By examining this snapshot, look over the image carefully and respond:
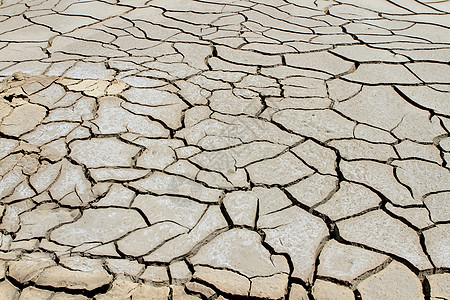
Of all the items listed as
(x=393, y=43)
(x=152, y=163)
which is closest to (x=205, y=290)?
(x=152, y=163)

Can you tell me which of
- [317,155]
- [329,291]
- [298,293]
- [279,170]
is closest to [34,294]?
[298,293]

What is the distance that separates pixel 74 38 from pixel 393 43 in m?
2.55

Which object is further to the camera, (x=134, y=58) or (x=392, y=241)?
(x=134, y=58)

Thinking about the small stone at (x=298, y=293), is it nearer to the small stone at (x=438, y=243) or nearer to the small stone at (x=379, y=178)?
the small stone at (x=438, y=243)

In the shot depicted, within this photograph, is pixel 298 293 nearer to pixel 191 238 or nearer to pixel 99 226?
pixel 191 238

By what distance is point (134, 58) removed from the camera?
139 inches

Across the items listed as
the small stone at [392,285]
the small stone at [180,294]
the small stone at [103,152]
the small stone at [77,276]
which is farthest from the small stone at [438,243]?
the small stone at [103,152]

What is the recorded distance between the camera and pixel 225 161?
2.47 meters

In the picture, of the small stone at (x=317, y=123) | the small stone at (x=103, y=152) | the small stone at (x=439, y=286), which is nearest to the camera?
the small stone at (x=439, y=286)

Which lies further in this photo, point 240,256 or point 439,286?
point 240,256

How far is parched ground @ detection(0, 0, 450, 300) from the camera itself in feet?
6.10

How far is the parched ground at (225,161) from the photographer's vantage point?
186cm

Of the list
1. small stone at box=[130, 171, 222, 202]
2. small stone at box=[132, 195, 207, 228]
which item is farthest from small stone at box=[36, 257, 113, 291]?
small stone at box=[130, 171, 222, 202]

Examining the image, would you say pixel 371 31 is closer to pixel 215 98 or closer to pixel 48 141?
pixel 215 98
